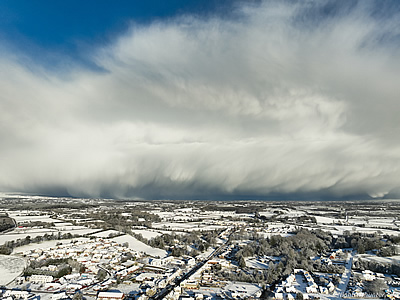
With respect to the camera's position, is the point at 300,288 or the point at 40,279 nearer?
the point at 300,288

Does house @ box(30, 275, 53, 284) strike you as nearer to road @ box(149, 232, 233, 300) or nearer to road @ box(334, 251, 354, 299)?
road @ box(149, 232, 233, 300)

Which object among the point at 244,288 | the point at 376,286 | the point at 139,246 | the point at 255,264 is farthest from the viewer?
the point at 139,246

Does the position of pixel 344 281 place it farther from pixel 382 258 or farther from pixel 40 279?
pixel 40 279

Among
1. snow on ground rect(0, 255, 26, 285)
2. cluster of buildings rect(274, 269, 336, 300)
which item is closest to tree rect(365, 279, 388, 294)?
cluster of buildings rect(274, 269, 336, 300)

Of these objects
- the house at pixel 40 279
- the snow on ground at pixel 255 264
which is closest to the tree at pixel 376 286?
the snow on ground at pixel 255 264

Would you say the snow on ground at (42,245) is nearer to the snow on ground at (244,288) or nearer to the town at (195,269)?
the town at (195,269)

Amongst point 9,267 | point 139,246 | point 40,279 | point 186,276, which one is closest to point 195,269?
point 186,276

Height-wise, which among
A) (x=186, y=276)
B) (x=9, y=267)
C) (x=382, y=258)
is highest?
(x=382, y=258)

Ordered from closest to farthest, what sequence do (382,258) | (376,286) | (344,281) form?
1. (376,286)
2. (344,281)
3. (382,258)

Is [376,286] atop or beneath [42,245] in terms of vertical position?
atop
